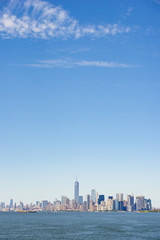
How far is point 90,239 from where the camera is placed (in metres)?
76.6

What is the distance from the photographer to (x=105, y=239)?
3024 inches

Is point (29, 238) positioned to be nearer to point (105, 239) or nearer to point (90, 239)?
point (90, 239)

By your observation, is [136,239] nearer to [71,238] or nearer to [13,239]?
[71,238]

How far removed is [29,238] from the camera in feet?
254

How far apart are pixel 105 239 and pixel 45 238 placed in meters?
19.1

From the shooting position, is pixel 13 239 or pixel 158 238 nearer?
pixel 13 239

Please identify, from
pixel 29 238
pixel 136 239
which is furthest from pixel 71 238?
pixel 136 239

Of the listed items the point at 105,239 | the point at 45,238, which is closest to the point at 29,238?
the point at 45,238

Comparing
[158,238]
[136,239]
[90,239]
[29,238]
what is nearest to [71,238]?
[90,239]

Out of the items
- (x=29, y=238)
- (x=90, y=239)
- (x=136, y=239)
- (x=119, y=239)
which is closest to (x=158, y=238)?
(x=136, y=239)

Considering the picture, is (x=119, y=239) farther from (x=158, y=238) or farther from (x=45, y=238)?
(x=45, y=238)

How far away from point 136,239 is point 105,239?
10.3 m

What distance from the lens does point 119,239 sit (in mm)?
78125

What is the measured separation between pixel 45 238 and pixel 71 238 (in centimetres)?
834
